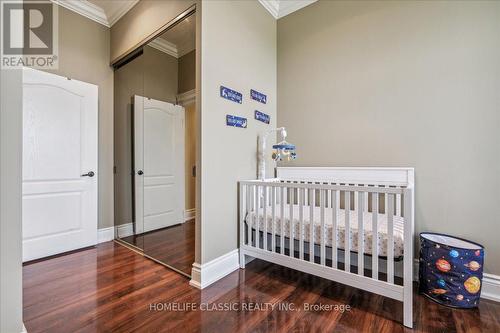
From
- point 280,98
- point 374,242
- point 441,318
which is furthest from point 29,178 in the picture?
point 441,318

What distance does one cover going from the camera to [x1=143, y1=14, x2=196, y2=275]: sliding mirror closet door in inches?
85.4

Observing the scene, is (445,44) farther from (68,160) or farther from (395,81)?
(68,160)

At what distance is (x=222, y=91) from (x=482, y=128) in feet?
6.98

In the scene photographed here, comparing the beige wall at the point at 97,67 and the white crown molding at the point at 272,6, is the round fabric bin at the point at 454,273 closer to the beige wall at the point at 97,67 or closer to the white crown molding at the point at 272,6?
the white crown molding at the point at 272,6

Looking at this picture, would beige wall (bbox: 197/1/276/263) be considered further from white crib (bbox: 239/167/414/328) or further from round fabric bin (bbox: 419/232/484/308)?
round fabric bin (bbox: 419/232/484/308)

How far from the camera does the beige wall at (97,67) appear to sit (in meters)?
2.65

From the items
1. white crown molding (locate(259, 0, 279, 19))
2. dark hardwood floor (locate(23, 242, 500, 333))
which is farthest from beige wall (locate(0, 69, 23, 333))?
white crown molding (locate(259, 0, 279, 19))

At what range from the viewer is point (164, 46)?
2.37 metres

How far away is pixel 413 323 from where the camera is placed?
4.73ft

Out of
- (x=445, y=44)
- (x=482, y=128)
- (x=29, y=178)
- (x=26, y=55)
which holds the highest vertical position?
(x=26, y=55)

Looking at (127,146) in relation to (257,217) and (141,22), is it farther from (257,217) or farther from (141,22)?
(257,217)

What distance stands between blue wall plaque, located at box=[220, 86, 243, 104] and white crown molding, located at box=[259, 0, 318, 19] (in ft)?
4.08

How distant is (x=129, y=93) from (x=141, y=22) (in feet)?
2.69

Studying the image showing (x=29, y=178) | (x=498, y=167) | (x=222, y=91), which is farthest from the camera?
(x=29, y=178)
